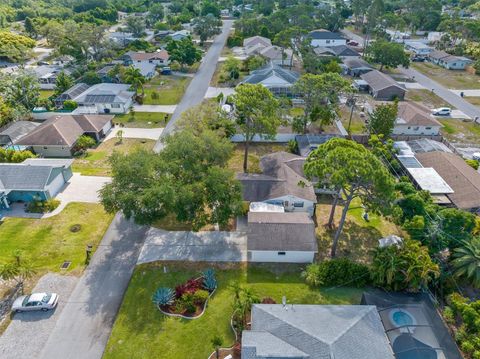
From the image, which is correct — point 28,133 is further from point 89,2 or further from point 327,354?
point 89,2

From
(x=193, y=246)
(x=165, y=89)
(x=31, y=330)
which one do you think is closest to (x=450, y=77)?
(x=165, y=89)

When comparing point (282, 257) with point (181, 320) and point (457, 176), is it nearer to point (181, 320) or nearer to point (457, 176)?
point (181, 320)

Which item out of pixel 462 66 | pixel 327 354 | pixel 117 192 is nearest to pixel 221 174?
pixel 117 192

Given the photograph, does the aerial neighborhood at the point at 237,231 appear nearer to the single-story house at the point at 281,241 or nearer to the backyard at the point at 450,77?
the single-story house at the point at 281,241

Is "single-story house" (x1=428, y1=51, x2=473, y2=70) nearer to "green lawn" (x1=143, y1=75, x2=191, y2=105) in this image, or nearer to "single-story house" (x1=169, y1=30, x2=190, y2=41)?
"green lawn" (x1=143, y1=75, x2=191, y2=105)

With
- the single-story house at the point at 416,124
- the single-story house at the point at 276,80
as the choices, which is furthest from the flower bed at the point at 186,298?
the single-story house at the point at 276,80

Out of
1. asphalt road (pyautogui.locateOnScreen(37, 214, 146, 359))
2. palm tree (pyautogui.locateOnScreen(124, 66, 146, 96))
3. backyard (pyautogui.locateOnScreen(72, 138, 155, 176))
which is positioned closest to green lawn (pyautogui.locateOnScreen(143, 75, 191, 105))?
palm tree (pyautogui.locateOnScreen(124, 66, 146, 96))
